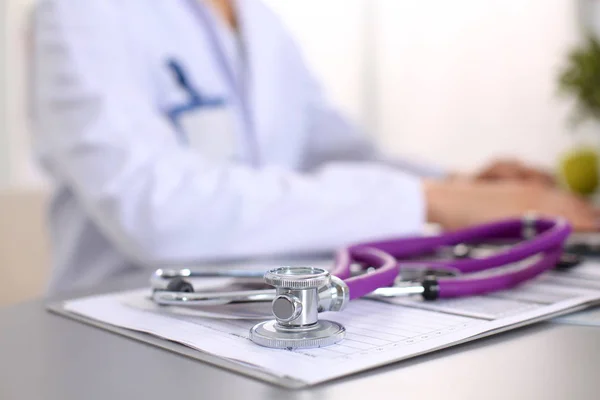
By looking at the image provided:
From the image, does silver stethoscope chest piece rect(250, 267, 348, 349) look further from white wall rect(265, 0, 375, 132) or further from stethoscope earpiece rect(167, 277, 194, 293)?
white wall rect(265, 0, 375, 132)

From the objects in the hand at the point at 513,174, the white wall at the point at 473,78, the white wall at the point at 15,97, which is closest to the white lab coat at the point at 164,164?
the hand at the point at 513,174

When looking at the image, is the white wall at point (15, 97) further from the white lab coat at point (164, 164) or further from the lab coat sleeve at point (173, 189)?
the lab coat sleeve at point (173, 189)

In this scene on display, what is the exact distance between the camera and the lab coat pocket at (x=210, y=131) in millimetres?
953

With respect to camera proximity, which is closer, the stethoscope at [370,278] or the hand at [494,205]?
the stethoscope at [370,278]

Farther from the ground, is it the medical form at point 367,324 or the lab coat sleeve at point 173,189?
the lab coat sleeve at point 173,189

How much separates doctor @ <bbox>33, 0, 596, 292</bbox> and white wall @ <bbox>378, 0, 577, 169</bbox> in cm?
100

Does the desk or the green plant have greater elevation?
the green plant

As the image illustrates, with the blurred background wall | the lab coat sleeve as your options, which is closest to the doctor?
the lab coat sleeve

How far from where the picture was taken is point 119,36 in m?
0.92

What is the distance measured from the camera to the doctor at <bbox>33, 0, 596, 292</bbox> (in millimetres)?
774

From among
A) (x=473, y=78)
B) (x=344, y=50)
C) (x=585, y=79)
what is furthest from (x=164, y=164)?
(x=344, y=50)

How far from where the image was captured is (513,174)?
1.01 metres

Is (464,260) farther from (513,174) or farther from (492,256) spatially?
(513,174)

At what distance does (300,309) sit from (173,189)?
0.51 metres
